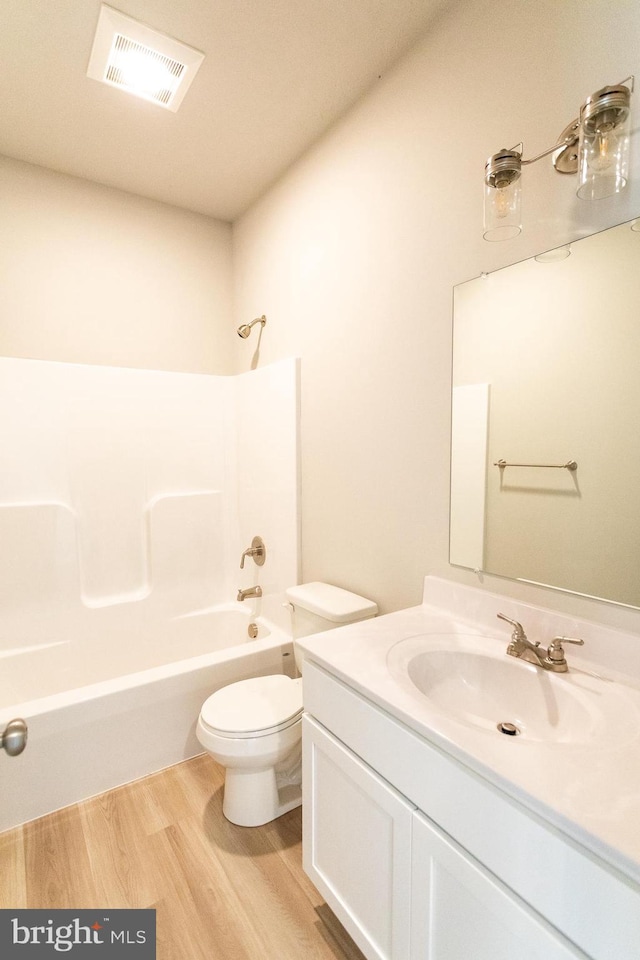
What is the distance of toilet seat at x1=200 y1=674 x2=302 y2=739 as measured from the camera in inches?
62.9

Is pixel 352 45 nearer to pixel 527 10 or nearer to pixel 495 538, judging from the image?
pixel 527 10

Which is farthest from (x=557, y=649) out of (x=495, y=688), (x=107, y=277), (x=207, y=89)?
(x=107, y=277)

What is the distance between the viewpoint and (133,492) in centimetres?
255

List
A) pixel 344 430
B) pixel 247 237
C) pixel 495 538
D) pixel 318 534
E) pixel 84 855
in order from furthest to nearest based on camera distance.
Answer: pixel 247 237
pixel 318 534
pixel 344 430
pixel 84 855
pixel 495 538

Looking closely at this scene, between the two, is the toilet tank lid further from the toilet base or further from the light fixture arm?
the light fixture arm

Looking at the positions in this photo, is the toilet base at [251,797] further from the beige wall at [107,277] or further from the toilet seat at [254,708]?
the beige wall at [107,277]

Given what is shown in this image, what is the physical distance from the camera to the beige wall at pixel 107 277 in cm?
223

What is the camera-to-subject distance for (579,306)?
3.91 feet

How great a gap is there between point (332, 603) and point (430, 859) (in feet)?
3.30

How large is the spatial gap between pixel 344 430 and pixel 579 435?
39.0 inches

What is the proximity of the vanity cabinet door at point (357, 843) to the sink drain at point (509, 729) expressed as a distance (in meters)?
0.30

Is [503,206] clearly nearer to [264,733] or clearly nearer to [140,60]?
[140,60]

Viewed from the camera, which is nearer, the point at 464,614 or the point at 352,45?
the point at 464,614

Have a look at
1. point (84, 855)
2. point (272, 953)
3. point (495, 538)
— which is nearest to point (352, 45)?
point (495, 538)
